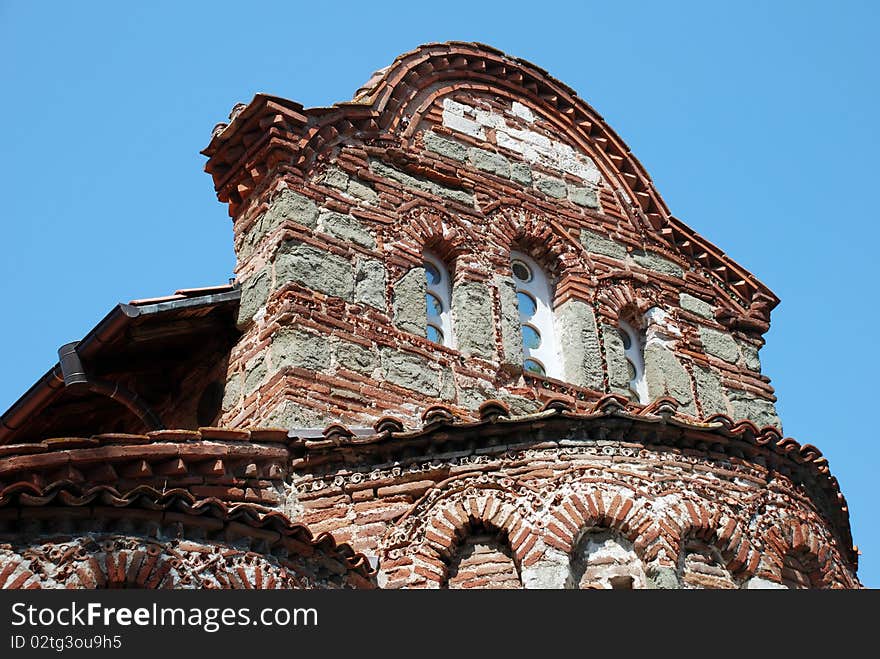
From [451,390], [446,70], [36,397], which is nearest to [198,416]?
[36,397]

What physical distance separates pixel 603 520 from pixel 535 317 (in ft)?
13.2

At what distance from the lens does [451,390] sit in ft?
45.2

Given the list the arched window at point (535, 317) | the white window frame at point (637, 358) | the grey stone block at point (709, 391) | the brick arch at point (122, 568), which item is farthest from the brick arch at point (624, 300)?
the brick arch at point (122, 568)

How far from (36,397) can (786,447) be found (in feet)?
21.4

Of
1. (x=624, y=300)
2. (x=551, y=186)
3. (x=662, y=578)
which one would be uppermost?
(x=551, y=186)

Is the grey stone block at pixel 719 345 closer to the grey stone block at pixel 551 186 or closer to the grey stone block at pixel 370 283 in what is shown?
the grey stone block at pixel 551 186

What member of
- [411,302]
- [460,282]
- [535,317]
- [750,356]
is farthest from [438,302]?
[750,356]

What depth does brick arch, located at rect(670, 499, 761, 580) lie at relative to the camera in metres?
11.7

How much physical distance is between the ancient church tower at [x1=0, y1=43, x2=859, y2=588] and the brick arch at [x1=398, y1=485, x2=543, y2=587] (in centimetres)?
2

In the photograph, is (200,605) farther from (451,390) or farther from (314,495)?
(451,390)

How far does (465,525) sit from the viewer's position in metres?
11.6

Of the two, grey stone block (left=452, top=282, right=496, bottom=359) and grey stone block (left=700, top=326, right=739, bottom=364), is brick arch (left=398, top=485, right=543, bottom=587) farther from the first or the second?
grey stone block (left=700, top=326, right=739, bottom=364)

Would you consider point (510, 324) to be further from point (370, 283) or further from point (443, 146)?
point (443, 146)

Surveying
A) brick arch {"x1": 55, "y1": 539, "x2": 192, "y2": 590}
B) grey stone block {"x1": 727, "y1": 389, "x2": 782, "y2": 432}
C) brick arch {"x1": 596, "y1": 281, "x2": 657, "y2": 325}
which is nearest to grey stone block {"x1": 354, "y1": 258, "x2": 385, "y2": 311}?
brick arch {"x1": 596, "y1": 281, "x2": 657, "y2": 325}
